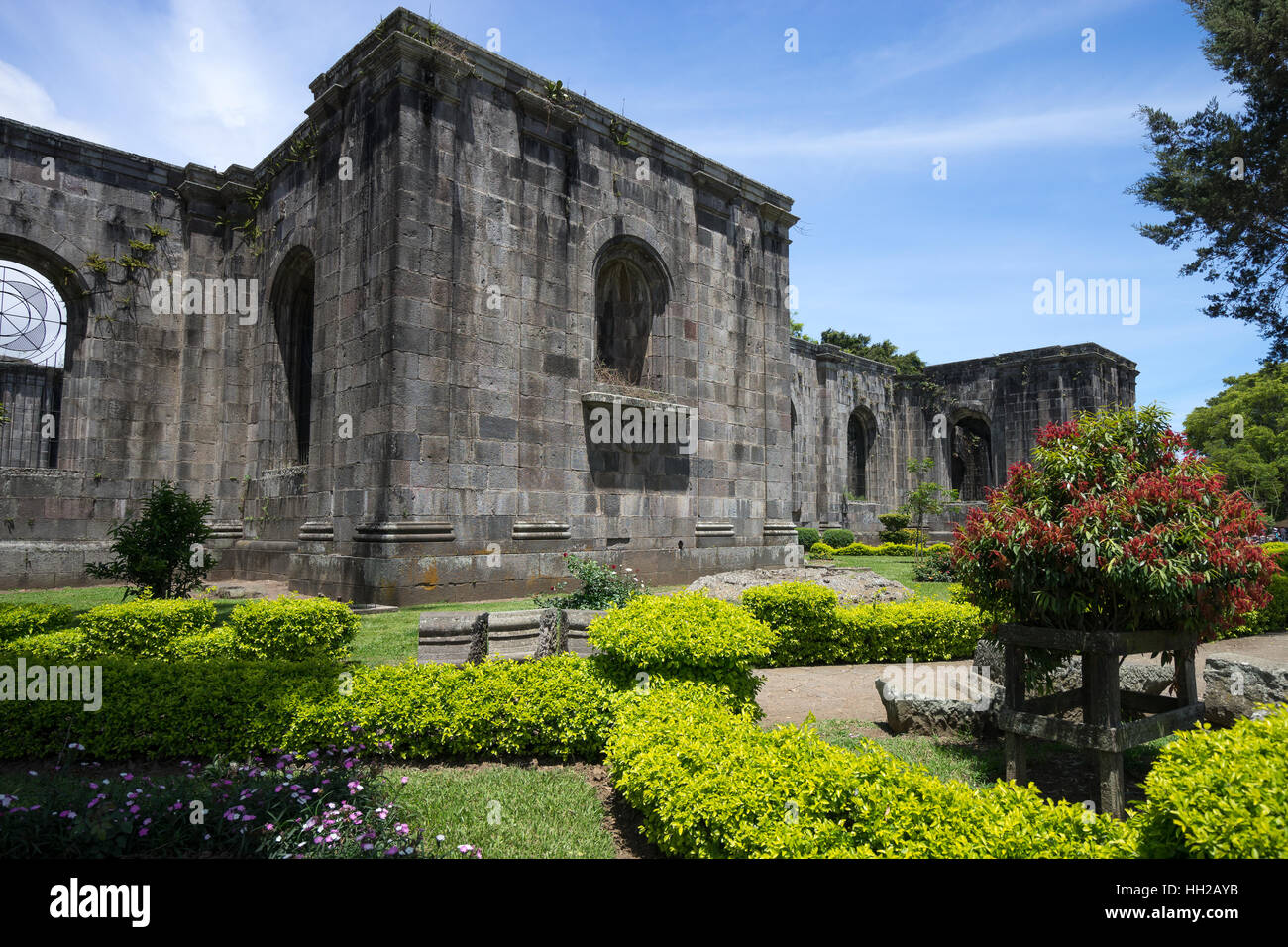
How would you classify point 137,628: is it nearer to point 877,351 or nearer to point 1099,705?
point 1099,705

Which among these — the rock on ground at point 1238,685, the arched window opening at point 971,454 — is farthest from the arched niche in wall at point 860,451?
the rock on ground at point 1238,685

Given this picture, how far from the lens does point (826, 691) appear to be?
782 centimetres

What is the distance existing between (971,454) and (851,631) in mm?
30383

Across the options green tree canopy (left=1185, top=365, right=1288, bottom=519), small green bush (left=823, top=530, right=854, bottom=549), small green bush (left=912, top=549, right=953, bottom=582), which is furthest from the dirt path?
green tree canopy (left=1185, top=365, right=1288, bottom=519)

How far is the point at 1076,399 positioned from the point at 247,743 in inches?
1394

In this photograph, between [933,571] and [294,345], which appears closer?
[294,345]

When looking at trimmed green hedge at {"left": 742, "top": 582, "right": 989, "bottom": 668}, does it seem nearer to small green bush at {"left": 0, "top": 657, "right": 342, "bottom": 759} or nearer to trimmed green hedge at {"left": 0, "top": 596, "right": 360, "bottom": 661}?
trimmed green hedge at {"left": 0, "top": 596, "right": 360, "bottom": 661}

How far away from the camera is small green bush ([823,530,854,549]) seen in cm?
3011

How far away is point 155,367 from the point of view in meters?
15.8

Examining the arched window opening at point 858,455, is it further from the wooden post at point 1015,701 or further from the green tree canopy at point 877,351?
the wooden post at point 1015,701

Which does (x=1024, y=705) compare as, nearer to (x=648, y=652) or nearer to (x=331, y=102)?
(x=648, y=652)

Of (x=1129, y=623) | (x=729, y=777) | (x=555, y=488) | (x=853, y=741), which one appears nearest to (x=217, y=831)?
(x=729, y=777)

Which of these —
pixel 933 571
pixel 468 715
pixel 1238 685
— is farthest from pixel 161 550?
pixel 933 571

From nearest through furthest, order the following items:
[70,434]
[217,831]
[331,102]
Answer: [217,831] → [331,102] → [70,434]
